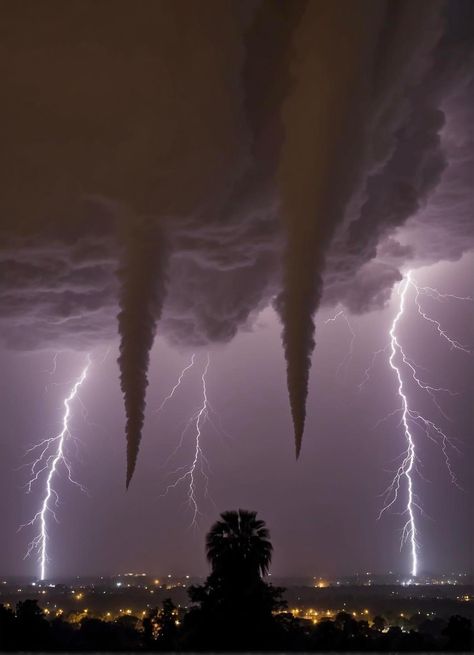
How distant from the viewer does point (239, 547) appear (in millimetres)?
28750

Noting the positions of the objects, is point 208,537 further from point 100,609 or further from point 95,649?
point 100,609

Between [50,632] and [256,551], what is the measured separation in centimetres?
1437

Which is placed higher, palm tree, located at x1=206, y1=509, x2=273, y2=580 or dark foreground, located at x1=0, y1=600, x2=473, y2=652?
palm tree, located at x1=206, y1=509, x2=273, y2=580

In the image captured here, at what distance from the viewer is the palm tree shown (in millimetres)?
27938

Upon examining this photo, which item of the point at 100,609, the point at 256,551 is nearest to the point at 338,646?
the point at 256,551

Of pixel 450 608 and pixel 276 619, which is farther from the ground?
pixel 276 619

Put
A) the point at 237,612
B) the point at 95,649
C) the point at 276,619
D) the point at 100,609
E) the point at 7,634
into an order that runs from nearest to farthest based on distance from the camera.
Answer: the point at 237,612, the point at 276,619, the point at 7,634, the point at 95,649, the point at 100,609

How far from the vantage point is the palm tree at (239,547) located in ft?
91.7

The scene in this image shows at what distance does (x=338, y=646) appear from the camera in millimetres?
28453

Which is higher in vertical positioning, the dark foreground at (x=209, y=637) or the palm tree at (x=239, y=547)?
the palm tree at (x=239, y=547)

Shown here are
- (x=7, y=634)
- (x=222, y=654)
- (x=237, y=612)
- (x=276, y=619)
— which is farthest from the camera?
(x=7, y=634)

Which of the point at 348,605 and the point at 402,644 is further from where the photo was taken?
the point at 348,605

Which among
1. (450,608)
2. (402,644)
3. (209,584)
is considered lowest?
(450,608)

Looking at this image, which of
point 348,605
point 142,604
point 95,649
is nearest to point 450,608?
point 348,605
